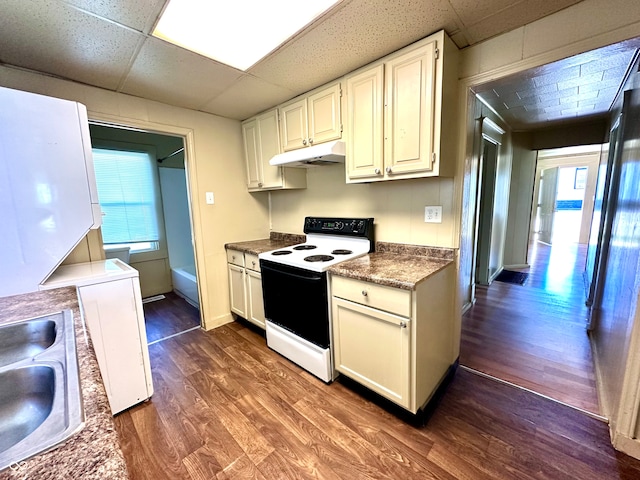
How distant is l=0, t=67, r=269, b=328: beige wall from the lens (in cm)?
230

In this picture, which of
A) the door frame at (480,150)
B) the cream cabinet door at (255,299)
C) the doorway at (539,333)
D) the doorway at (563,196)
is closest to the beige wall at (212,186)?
the cream cabinet door at (255,299)

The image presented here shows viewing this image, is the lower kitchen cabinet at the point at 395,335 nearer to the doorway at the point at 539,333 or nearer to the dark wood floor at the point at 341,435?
the dark wood floor at the point at 341,435

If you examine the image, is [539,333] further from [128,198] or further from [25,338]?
[128,198]

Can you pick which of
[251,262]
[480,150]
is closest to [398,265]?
[251,262]

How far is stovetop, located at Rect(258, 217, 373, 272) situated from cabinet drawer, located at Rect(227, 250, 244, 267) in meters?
0.48

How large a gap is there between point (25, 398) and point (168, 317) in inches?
103

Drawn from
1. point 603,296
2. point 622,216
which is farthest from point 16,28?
point 603,296

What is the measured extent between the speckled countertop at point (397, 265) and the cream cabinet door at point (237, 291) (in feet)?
4.21

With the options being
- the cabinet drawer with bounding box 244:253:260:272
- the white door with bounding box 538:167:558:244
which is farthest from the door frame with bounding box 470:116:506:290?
the white door with bounding box 538:167:558:244

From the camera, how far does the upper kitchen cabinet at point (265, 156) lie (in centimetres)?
256

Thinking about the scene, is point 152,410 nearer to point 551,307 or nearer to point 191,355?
point 191,355

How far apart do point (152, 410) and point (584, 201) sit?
9.11 metres

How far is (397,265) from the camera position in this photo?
68.2 inches

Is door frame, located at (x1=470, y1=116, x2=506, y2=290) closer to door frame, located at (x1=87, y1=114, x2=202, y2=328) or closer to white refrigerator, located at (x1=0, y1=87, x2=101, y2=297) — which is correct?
door frame, located at (x1=87, y1=114, x2=202, y2=328)
